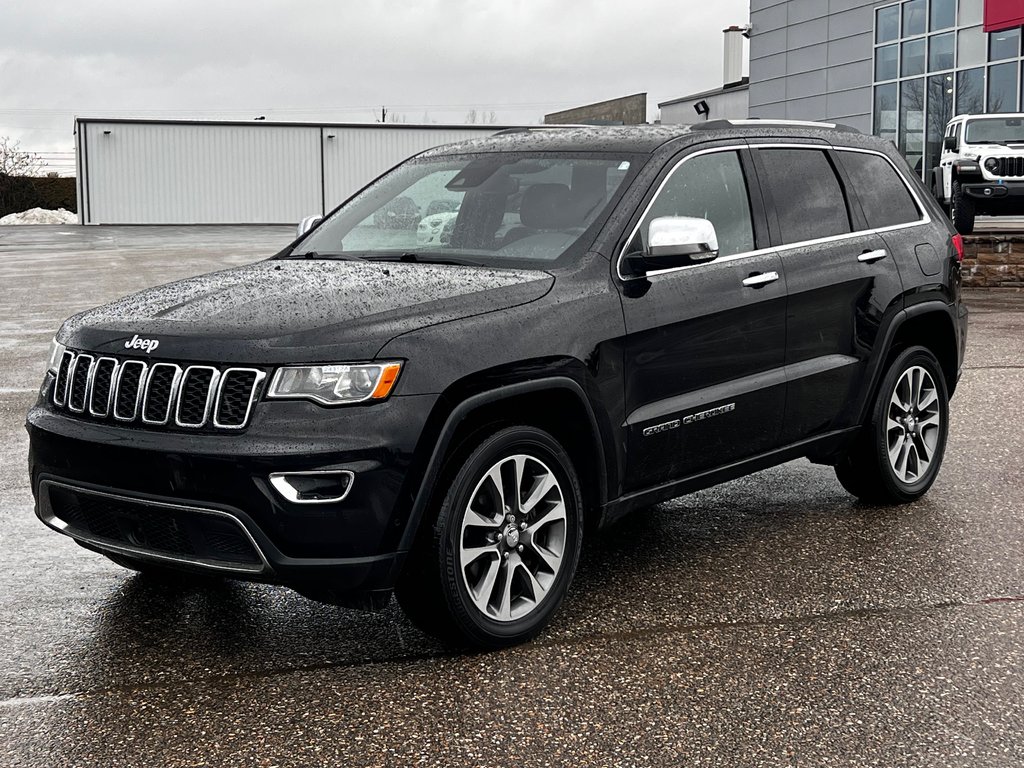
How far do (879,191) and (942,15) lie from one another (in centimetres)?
2960

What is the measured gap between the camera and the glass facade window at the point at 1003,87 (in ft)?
97.4

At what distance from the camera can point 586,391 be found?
4.46 metres

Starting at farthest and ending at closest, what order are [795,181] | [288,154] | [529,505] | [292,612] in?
1. [288,154]
2. [795,181]
3. [292,612]
4. [529,505]

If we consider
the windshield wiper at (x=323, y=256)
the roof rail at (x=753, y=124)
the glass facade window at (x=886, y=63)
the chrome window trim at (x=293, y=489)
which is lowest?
the chrome window trim at (x=293, y=489)

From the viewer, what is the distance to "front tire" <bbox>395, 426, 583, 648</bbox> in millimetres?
4090

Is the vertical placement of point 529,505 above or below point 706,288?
below

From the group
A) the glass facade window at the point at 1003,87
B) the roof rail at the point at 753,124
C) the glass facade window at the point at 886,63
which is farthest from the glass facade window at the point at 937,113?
the roof rail at the point at 753,124

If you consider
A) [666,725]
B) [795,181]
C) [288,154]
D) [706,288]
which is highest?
[288,154]

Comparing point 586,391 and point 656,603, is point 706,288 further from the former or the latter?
point 656,603

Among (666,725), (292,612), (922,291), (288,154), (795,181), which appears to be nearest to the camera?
(666,725)

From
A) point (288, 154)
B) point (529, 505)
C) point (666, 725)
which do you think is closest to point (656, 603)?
point (529, 505)

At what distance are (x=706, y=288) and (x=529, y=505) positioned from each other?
1230 millimetres

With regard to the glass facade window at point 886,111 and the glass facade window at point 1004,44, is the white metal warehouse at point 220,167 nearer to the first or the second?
the glass facade window at point 886,111

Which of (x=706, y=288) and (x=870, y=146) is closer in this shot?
(x=706, y=288)
